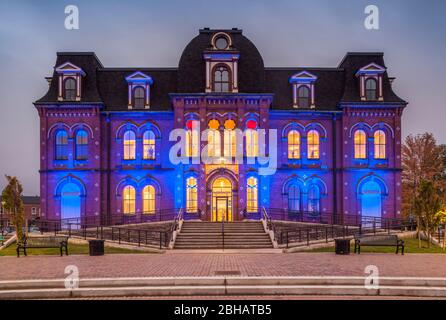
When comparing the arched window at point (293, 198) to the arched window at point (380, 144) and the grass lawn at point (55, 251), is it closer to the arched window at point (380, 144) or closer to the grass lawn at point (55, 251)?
the arched window at point (380, 144)

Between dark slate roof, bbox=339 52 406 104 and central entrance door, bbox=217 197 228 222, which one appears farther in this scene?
dark slate roof, bbox=339 52 406 104

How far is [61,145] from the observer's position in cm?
3341

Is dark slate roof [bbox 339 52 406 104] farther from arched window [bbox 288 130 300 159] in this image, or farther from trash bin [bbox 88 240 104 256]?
trash bin [bbox 88 240 104 256]

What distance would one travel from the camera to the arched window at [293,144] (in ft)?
111

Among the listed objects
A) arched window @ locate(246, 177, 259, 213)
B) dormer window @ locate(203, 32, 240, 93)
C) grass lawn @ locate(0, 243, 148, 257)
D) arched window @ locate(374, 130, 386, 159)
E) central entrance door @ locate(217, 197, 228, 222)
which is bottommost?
grass lawn @ locate(0, 243, 148, 257)

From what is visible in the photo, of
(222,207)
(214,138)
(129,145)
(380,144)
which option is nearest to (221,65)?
(214,138)

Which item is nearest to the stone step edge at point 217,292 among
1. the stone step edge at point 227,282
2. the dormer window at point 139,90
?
the stone step edge at point 227,282

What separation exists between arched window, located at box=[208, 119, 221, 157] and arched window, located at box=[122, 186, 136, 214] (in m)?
7.09

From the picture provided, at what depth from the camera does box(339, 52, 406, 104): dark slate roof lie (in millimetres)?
34000

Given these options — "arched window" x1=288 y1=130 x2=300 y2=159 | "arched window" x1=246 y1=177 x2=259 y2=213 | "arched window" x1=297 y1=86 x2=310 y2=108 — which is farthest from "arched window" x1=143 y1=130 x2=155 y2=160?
"arched window" x1=297 y1=86 x2=310 y2=108

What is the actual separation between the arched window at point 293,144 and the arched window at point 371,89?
6107mm

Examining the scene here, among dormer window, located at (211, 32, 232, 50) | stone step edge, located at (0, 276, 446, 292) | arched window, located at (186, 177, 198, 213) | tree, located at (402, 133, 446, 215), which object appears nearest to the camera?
stone step edge, located at (0, 276, 446, 292)

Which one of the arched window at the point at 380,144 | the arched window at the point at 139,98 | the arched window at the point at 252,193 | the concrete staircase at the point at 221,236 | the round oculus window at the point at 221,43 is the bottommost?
the concrete staircase at the point at 221,236
